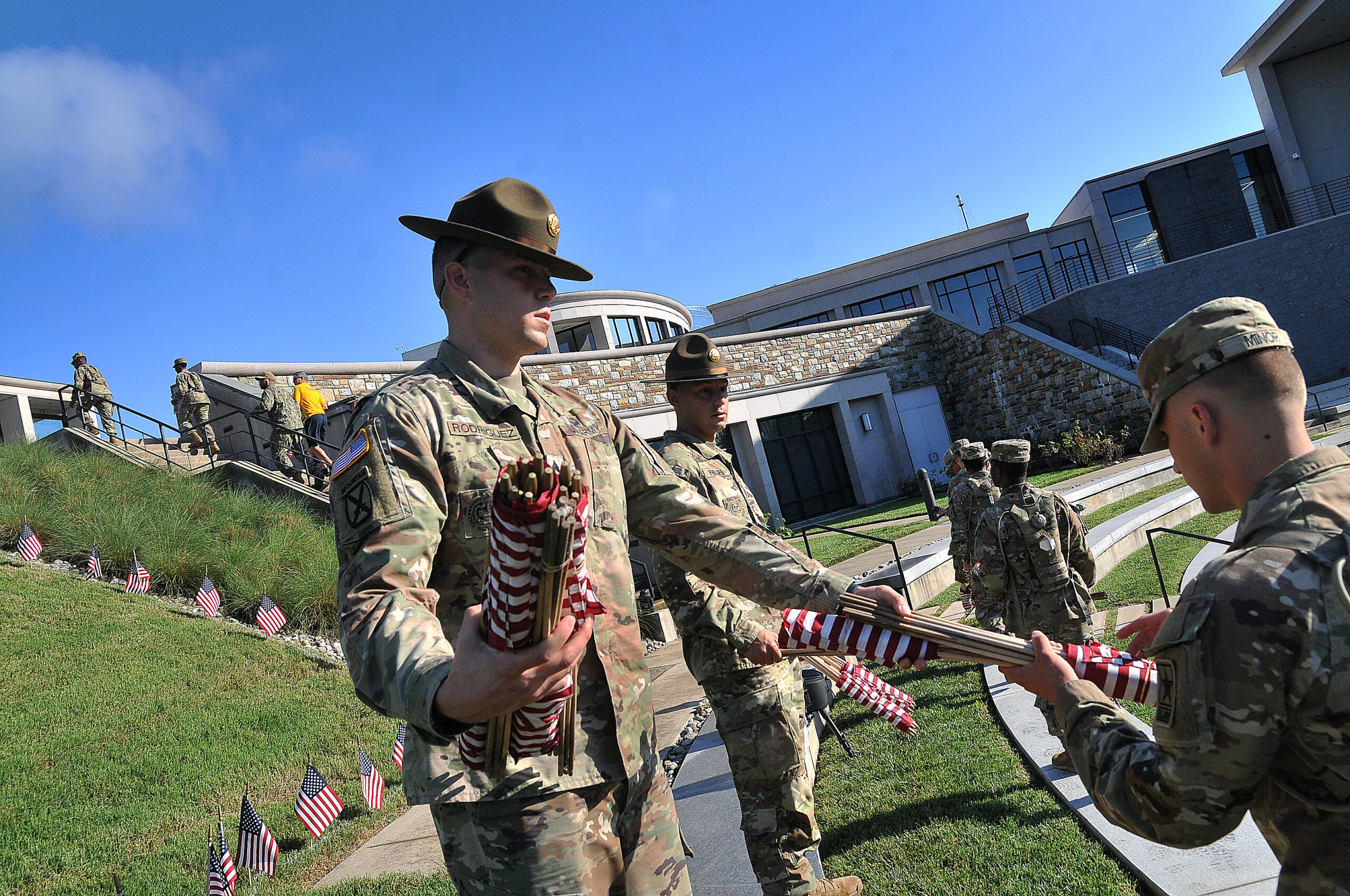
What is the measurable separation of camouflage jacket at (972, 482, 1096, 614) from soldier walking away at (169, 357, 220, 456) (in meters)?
16.4

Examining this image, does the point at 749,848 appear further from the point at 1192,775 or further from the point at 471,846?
Result: the point at 1192,775

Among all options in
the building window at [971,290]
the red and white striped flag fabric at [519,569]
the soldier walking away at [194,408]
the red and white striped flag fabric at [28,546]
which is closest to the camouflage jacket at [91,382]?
the soldier walking away at [194,408]

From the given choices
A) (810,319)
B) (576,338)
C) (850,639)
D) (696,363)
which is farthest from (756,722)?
(576,338)

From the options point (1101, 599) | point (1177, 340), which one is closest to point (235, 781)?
point (1177, 340)

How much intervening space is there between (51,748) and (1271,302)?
3279 centimetres

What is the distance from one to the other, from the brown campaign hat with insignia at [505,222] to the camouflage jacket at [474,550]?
0.35 m

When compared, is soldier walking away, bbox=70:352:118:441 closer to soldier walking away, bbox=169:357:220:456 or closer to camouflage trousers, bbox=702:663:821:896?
soldier walking away, bbox=169:357:220:456

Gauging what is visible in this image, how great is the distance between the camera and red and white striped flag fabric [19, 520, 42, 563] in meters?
12.0

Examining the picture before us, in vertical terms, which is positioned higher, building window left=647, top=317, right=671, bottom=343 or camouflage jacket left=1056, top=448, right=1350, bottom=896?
building window left=647, top=317, right=671, bottom=343

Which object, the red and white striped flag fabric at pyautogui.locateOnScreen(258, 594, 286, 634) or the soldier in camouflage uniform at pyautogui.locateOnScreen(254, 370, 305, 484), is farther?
the soldier in camouflage uniform at pyautogui.locateOnScreen(254, 370, 305, 484)

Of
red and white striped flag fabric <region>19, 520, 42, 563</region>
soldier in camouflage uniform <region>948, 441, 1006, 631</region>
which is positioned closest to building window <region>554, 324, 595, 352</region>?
red and white striped flag fabric <region>19, 520, 42, 563</region>

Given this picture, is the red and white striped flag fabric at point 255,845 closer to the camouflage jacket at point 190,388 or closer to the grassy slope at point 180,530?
the grassy slope at point 180,530

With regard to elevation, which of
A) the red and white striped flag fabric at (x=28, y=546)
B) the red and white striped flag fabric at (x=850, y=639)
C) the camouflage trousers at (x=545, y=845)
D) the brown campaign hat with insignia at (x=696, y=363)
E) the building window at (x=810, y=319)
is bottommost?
the camouflage trousers at (x=545, y=845)

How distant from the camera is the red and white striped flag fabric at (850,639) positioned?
8.21 ft
